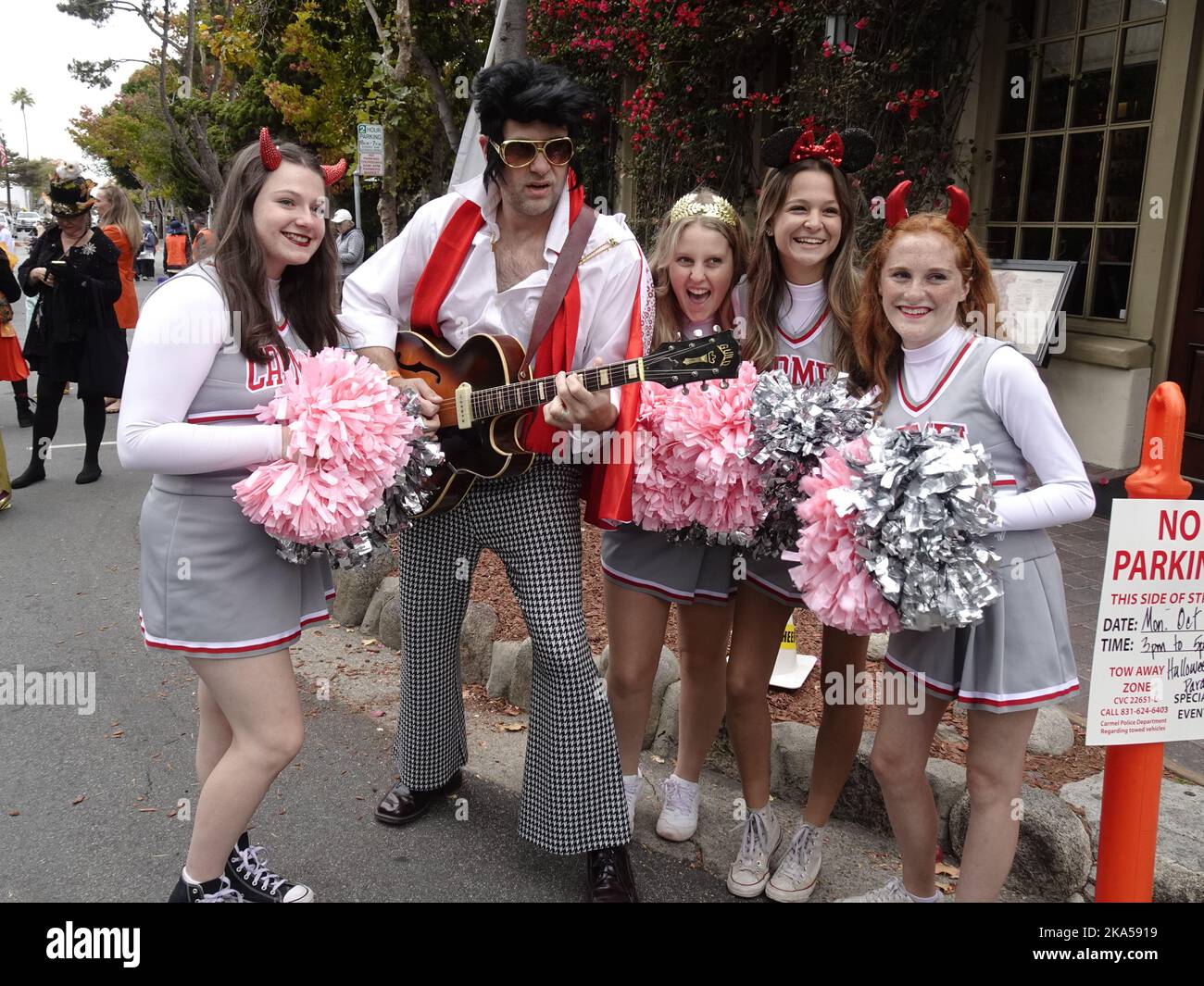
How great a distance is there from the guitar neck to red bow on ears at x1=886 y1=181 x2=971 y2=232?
75cm

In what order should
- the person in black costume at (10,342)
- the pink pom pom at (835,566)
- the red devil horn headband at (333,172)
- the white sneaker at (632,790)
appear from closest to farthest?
the pink pom pom at (835,566), the red devil horn headband at (333,172), the white sneaker at (632,790), the person in black costume at (10,342)

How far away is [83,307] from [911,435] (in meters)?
7.48

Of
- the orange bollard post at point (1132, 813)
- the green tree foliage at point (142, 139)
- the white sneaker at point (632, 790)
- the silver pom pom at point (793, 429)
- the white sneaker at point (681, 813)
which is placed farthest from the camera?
the green tree foliage at point (142, 139)

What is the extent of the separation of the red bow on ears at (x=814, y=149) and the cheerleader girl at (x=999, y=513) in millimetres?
408

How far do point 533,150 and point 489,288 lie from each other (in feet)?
1.38

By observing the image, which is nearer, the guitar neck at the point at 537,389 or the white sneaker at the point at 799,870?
the guitar neck at the point at 537,389

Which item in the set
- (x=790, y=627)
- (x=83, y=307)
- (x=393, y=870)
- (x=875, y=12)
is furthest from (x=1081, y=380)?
(x=83, y=307)

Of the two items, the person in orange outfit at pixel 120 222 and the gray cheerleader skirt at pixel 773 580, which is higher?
the person in orange outfit at pixel 120 222

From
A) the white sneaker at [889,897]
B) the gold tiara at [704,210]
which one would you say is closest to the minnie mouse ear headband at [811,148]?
the gold tiara at [704,210]

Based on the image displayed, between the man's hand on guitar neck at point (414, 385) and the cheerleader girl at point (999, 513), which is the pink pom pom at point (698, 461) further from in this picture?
the man's hand on guitar neck at point (414, 385)

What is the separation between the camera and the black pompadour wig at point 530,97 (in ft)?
9.00

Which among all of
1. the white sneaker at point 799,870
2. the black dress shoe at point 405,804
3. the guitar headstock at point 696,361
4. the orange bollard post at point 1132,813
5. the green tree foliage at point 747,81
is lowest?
the black dress shoe at point 405,804

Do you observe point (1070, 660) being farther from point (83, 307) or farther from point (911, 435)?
point (83, 307)

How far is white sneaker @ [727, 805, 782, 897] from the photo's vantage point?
297 cm
